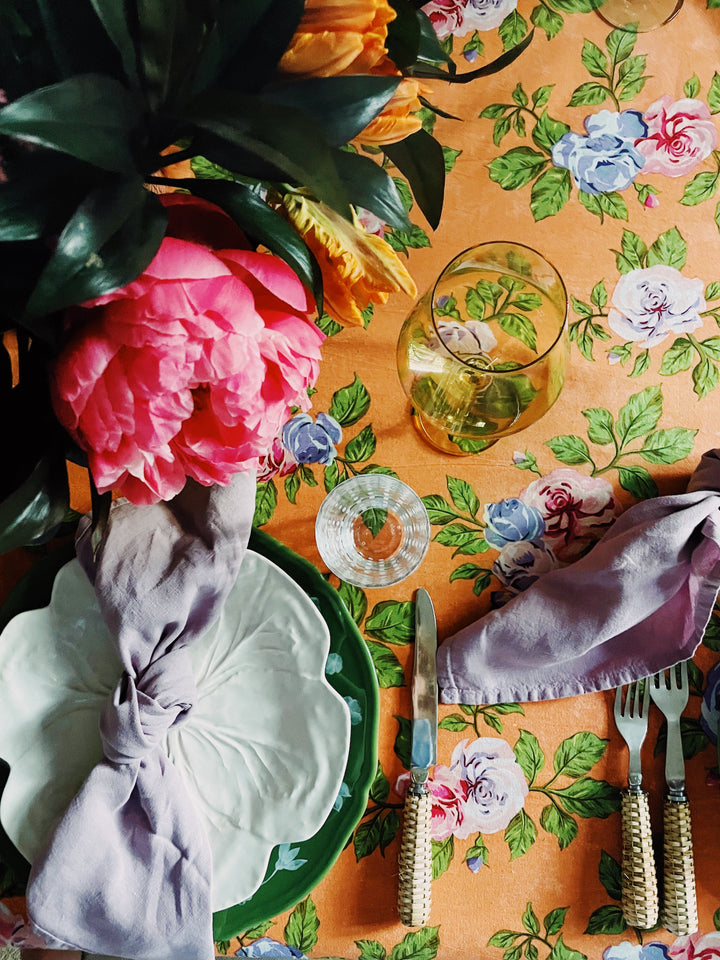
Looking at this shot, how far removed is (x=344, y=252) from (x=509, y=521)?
0.40 meters

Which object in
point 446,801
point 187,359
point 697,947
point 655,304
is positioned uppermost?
point 655,304

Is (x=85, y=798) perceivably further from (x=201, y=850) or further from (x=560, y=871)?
(x=560, y=871)

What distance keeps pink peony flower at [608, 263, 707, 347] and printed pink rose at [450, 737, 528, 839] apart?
1.15ft

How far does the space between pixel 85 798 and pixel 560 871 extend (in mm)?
359

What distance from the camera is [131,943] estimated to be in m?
0.56

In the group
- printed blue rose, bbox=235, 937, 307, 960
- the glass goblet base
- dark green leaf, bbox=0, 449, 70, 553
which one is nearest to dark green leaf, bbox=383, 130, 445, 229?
dark green leaf, bbox=0, 449, 70, 553

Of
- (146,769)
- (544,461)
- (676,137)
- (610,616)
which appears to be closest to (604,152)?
(676,137)

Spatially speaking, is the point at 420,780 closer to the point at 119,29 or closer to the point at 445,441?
the point at 445,441

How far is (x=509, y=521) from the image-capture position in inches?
26.1

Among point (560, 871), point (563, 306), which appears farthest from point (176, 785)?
point (563, 306)

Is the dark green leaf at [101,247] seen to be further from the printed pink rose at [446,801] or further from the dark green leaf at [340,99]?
the printed pink rose at [446,801]

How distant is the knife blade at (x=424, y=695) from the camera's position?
621 millimetres

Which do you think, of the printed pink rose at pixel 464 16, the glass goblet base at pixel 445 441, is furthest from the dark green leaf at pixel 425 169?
the printed pink rose at pixel 464 16

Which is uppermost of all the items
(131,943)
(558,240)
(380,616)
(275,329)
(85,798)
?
(558,240)
